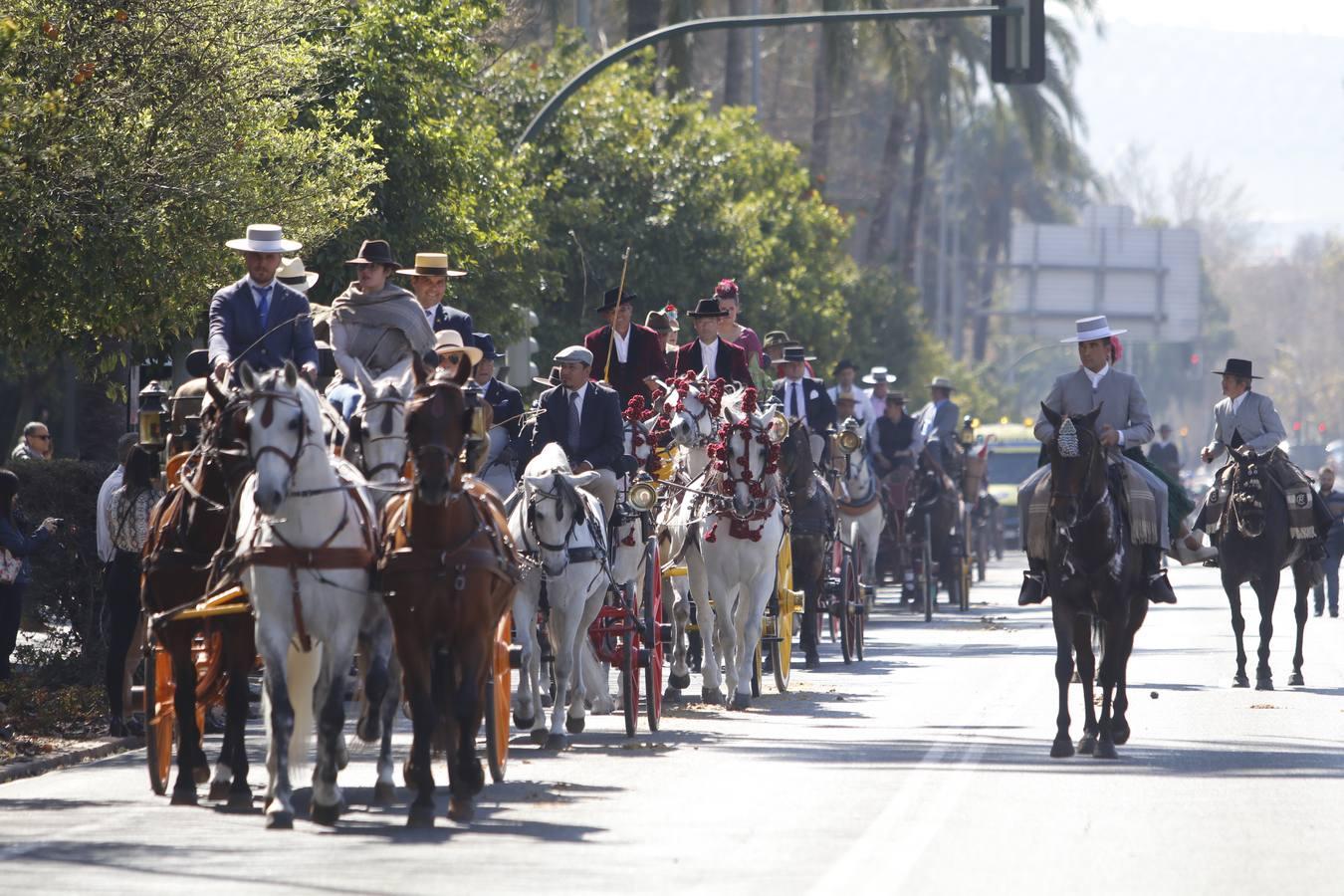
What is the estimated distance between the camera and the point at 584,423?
15766 millimetres

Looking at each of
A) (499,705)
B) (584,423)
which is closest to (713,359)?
(584,423)

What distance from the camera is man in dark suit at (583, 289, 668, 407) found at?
1817 cm

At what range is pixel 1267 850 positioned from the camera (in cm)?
1064

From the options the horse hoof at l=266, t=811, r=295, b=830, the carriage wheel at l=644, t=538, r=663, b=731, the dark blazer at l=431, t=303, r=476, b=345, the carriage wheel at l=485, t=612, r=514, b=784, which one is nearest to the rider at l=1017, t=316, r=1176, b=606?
the carriage wheel at l=644, t=538, r=663, b=731

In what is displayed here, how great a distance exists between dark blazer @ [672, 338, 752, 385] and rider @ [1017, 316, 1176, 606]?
13.7ft

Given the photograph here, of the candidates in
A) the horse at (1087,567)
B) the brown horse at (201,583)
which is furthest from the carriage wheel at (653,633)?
the brown horse at (201,583)

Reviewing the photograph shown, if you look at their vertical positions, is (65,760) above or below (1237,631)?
below

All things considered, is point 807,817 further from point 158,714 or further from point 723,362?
point 723,362

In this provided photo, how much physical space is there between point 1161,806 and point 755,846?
7.87 feet

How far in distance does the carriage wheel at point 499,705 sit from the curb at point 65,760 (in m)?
3.02

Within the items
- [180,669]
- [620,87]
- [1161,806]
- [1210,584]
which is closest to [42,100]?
[180,669]

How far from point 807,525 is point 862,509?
678cm

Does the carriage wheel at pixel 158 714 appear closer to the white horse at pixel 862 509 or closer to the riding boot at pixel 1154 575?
the riding boot at pixel 1154 575

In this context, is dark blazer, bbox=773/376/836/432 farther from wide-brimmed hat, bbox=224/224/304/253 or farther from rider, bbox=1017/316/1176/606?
wide-brimmed hat, bbox=224/224/304/253
